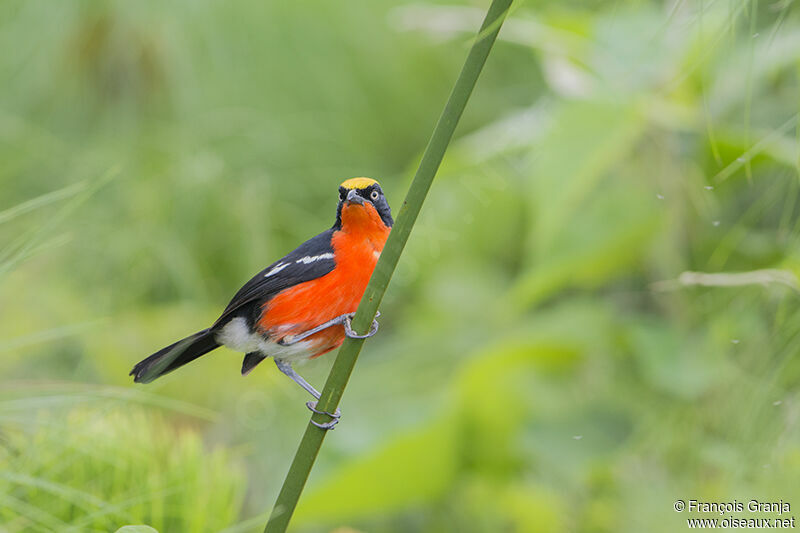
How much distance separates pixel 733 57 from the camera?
3.05ft

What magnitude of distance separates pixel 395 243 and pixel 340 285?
0.30 ft

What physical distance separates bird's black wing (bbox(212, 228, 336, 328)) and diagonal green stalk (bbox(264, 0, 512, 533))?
0.07 m

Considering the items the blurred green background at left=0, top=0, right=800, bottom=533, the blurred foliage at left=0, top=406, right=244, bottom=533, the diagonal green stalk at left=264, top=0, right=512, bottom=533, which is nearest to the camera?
the diagonal green stalk at left=264, top=0, right=512, bottom=533

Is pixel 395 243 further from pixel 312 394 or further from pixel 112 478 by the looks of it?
pixel 112 478

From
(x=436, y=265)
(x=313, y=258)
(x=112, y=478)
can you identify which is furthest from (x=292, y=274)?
(x=436, y=265)

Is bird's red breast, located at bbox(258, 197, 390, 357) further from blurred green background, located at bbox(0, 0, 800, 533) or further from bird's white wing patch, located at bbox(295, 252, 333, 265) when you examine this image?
blurred green background, located at bbox(0, 0, 800, 533)

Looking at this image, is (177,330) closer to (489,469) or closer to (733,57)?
(489,469)

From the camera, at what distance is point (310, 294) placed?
0.33 m

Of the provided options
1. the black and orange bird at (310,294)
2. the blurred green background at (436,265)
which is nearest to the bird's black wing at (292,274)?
the black and orange bird at (310,294)

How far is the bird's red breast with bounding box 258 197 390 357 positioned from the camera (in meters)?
0.32

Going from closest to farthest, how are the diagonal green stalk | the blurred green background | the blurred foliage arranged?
the diagonal green stalk < the blurred foliage < the blurred green background

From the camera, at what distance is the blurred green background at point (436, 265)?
66cm

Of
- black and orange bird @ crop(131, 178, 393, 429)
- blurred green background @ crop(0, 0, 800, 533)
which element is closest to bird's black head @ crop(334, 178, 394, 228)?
black and orange bird @ crop(131, 178, 393, 429)

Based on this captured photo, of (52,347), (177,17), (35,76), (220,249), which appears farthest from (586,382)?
(35,76)
